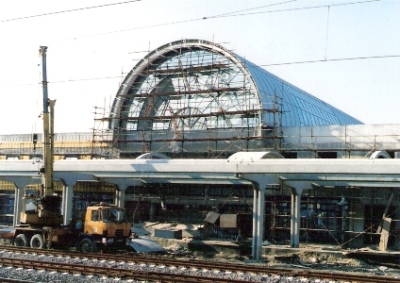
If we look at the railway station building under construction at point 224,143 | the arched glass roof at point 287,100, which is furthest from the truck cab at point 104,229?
the arched glass roof at point 287,100

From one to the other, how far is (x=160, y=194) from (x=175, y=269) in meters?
18.8

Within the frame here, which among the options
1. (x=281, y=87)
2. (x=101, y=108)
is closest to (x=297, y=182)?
(x=281, y=87)

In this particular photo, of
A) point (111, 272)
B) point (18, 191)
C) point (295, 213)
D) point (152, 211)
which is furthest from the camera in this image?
point (152, 211)

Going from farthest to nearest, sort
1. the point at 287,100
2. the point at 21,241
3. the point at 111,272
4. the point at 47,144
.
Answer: the point at 287,100, the point at 47,144, the point at 21,241, the point at 111,272

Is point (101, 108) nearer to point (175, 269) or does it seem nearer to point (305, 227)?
point (305, 227)

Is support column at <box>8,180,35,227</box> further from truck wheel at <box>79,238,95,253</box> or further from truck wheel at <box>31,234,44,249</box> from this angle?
truck wheel at <box>79,238,95,253</box>

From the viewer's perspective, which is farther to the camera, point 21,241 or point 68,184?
point 68,184

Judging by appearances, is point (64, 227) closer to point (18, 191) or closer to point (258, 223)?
point (258, 223)

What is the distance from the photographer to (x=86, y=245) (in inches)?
992

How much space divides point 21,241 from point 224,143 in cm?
1626

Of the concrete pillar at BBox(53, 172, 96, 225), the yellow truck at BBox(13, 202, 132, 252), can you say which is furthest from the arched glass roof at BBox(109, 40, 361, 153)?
the yellow truck at BBox(13, 202, 132, 252)

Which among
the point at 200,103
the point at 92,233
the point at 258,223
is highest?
the point at 200,103

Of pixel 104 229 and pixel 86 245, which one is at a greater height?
pixel 104 229

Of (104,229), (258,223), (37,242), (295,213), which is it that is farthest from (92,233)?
(295,213)
